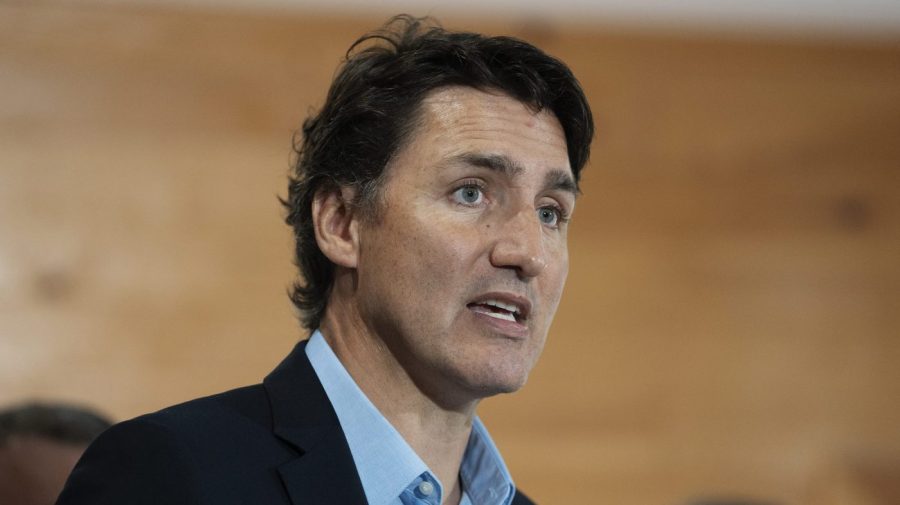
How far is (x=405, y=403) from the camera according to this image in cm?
133

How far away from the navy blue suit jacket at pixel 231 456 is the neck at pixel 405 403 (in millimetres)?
53

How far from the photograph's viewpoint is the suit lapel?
121cm

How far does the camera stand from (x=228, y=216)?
2400 mm

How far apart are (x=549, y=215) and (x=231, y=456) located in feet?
1.42

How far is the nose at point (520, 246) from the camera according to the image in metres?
1.29

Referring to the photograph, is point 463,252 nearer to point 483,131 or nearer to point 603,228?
point 483,131

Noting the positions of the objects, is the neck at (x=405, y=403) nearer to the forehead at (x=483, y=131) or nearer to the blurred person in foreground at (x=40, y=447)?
the forehead at (x=483, y=131)

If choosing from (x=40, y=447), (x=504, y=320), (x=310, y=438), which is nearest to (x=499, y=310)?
(x=504, y=320)

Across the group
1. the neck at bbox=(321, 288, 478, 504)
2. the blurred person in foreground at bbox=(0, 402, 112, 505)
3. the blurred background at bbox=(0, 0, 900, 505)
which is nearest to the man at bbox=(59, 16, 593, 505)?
the neck at bbox=(321, 288, 478, 504)

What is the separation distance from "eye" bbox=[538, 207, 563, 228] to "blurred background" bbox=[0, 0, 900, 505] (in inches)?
41.3

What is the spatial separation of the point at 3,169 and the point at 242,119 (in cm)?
43

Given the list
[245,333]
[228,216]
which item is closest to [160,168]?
[228,216]

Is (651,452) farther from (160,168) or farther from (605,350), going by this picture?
(160,168)

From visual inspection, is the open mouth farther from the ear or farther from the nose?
the ear
